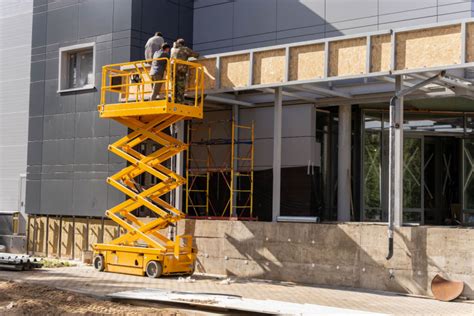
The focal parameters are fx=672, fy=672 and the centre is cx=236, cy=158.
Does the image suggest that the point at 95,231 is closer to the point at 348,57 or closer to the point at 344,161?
the point at 344,161

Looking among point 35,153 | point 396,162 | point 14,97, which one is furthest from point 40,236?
point 396,162

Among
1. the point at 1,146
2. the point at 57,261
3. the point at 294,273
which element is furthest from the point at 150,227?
the point at 1,146

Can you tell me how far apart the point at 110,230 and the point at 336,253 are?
28.5 feet

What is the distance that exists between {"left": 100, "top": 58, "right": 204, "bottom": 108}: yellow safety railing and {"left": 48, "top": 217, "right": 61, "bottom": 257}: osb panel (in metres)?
6.04

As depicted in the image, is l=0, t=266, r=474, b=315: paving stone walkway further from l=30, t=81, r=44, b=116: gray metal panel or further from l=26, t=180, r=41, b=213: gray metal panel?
l=30, t=81, r=44, b=116: gray metal panel

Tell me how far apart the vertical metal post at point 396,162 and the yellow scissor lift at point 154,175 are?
5067 mm

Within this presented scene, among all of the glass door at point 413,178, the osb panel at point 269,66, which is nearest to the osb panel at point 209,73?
the osb panel at point 269,66

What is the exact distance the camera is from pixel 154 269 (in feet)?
55.8

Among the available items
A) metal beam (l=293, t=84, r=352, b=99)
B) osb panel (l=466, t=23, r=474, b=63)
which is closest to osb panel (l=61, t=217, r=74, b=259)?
metal beam (l=293, t=84, r=352, b=99)

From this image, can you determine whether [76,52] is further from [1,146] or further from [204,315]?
[204,315]

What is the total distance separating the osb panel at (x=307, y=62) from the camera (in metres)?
16.2

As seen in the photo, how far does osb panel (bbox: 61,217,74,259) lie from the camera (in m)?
22.8

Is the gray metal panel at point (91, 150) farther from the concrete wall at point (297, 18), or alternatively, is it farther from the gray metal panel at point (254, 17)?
the gray metal panel at point (254, 17)

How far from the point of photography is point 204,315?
1212 centimetres
